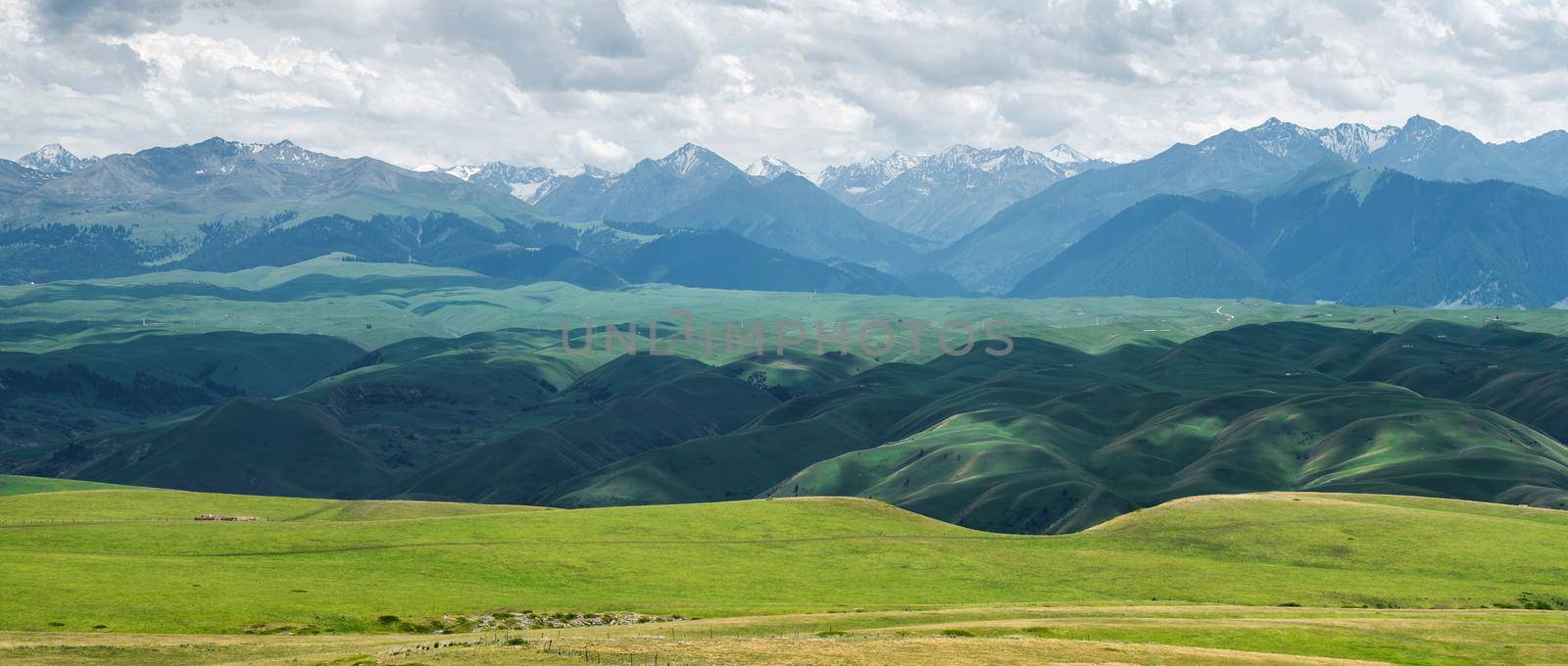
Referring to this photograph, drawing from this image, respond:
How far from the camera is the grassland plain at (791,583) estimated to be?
9119cm

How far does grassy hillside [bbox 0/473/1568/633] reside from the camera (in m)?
118

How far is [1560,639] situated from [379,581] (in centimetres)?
8979

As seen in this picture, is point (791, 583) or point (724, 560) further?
point (724, 560)

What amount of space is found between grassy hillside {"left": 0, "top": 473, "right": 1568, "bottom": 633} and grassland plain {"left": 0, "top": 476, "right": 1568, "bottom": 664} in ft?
1.36

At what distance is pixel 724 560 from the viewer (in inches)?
6004

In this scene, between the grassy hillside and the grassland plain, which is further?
the grassy hillside

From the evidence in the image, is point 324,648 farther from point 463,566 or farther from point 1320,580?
point 1320,580

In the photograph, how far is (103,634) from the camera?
9681 cm

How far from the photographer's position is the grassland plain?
91.2m

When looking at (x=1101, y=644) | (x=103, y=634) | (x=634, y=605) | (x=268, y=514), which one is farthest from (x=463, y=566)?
(x=1101, y=644)

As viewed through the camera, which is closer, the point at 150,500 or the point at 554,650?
the point at 554,650

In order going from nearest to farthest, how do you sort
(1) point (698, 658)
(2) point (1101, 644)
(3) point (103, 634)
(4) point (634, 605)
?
(1) point (698, 658), (2) point (1101, 644), (3) point (103, 634), (4) point (634, 605)

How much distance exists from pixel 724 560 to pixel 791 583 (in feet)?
39.0

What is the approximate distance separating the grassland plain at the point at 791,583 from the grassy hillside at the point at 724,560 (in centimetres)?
41
